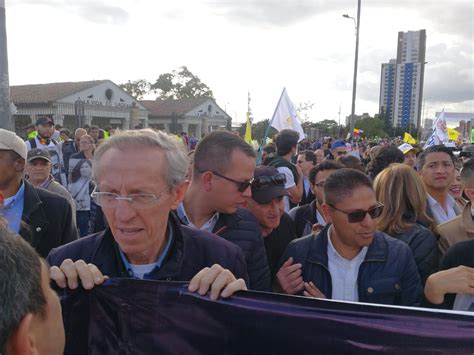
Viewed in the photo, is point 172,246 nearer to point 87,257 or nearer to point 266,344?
point 87,257

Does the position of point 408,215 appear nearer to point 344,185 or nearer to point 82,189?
point 344,185

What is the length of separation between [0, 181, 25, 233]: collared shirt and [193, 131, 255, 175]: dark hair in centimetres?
139

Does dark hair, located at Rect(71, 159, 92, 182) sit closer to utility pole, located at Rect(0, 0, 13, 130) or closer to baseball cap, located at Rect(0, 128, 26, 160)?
utility pole, located at Rect(0, 0, 13, 130)

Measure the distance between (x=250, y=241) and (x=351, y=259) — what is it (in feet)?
1.86

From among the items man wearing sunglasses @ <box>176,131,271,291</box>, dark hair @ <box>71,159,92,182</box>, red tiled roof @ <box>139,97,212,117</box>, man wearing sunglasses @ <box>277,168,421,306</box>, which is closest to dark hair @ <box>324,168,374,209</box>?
man wearing sunglasses @ <box>277,168,421,306</box>

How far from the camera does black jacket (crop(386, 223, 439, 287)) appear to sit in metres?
2.86

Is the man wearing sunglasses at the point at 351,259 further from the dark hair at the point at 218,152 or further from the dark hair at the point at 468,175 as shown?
the dark hair at the point at 468,175

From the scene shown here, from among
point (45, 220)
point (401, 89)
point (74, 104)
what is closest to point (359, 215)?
point (45, 220)

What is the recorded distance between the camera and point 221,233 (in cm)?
266

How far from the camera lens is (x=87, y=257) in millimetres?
2008

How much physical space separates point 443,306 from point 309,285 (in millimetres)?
657

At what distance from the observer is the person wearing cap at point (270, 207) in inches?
127

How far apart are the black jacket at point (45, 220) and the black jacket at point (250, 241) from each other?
4.64 ft

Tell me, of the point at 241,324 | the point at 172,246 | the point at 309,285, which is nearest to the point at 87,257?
the point at 172,246
